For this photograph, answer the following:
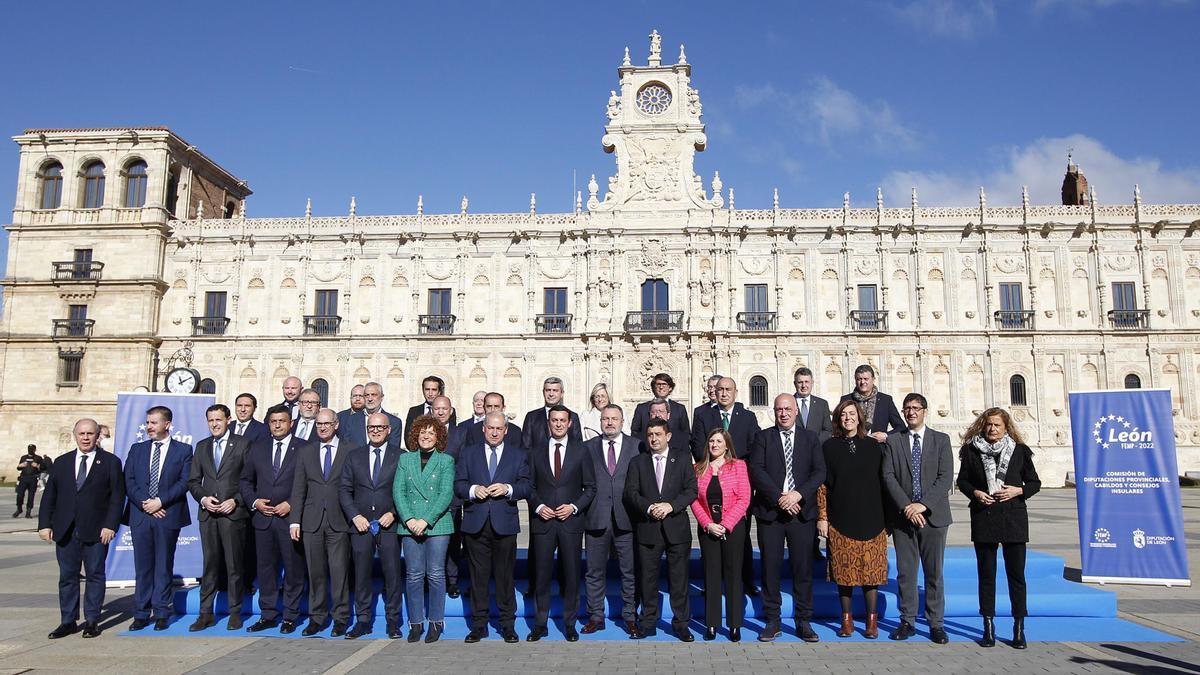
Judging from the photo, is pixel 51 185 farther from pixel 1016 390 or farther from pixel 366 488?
pixel 1016 390

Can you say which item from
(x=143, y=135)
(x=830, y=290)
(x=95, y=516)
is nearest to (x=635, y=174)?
(x=830, y=290)

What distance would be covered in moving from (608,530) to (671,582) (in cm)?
82

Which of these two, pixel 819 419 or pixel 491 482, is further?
pixel 819 419

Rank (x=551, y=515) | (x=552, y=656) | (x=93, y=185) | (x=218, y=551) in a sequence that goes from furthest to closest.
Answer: (x=93, y=185), (x=218, y=551), (x=551, y=515), (x=552, y=656)

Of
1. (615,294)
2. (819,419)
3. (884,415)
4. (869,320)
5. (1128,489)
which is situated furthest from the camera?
(615,294)

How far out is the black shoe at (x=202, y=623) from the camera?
839 centimetres

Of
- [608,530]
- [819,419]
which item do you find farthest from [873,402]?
[608,530]

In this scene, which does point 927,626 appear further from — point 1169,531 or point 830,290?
point 830,290

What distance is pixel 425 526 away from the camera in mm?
7953

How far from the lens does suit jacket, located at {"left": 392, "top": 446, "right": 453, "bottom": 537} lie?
8.02m

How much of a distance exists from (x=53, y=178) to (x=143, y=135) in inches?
197

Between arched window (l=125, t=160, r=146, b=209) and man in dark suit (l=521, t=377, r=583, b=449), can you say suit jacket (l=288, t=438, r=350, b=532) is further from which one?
arched window (l=125, t=160, r=146, b=209)

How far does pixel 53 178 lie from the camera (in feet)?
122

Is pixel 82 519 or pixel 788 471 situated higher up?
pixel 788 471
